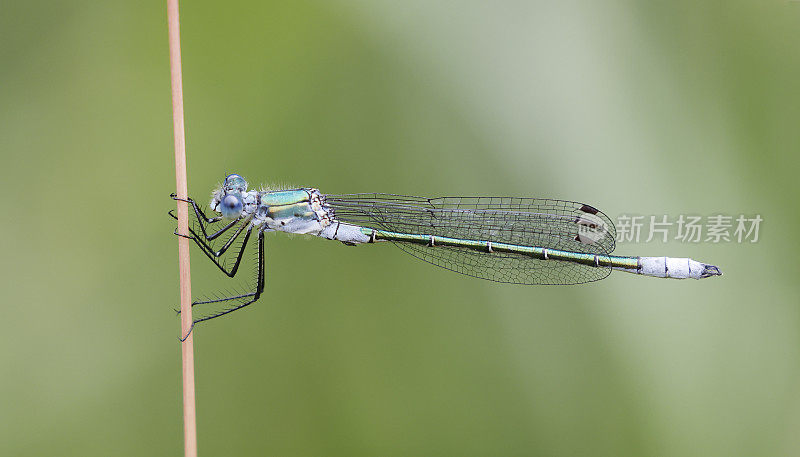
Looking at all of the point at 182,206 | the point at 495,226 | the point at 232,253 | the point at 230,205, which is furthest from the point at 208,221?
the point at 495,226

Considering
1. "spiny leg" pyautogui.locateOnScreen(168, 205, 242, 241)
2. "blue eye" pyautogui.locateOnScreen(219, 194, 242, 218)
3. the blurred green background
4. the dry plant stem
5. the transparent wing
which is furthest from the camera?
the transparent wing

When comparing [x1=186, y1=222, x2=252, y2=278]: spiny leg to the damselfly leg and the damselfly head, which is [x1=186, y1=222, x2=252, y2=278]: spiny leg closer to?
the damselfly leg

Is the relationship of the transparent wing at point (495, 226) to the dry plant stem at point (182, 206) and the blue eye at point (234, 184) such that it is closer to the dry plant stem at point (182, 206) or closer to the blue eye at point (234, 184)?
the blue eye at point (234, 184)

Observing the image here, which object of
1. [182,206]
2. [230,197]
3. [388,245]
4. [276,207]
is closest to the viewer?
[182,206]

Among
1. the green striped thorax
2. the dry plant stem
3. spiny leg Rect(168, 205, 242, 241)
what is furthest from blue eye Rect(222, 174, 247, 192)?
the dry plant stem

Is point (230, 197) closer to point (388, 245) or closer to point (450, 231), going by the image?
point (388, 245)

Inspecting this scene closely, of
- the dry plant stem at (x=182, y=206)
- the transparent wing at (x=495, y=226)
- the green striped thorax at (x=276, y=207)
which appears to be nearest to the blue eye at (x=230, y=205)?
the green striped thorax at (x=276, y=207)

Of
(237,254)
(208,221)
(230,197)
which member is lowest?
(237,254)

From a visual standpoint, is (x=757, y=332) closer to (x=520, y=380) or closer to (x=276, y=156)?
(x=520, y=380)

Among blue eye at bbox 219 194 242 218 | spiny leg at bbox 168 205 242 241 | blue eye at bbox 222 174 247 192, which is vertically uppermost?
blue eye at bbox 222 174 247 192
